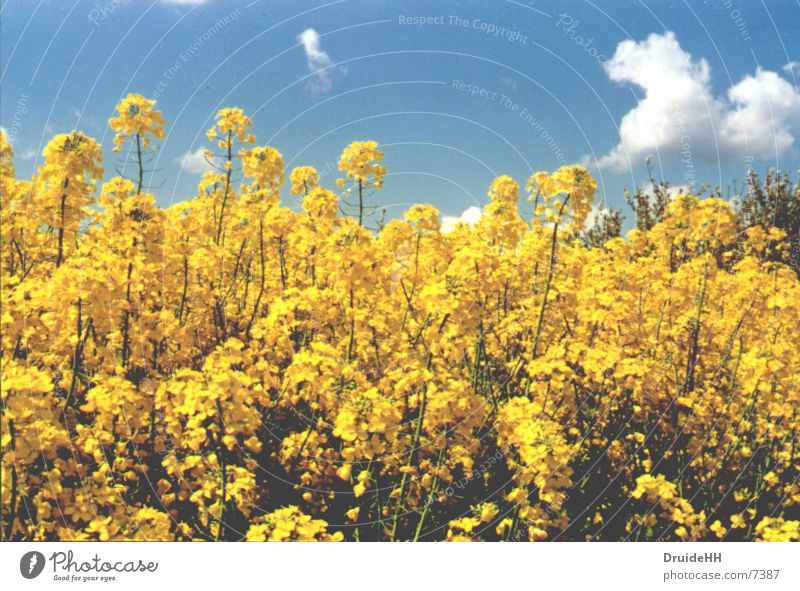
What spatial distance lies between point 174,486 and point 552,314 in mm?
4756

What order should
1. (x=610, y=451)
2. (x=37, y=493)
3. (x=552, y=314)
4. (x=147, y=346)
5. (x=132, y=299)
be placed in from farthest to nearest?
1. (x=552, y=314)
2. (x=610, y=451)
3. (x=147, y=346)
4. (x=132, y=299)
5. (x=37, y=493)

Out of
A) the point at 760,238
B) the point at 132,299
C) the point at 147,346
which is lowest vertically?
the point at 147,346

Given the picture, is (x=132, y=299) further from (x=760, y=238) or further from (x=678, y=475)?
(x=760, y=238)

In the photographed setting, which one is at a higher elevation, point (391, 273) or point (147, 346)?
point (391, 273)

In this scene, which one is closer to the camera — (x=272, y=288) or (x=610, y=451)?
(x=610, y=451)

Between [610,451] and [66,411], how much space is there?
5.72 m

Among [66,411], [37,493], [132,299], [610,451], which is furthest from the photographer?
[610,451]

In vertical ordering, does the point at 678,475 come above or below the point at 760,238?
below

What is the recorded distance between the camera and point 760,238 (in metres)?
10.3

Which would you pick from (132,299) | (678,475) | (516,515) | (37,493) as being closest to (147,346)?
(132,299)

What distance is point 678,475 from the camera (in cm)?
657

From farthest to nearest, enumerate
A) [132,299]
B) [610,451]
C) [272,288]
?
1. [272,288]
2. [610,451]
3. [132,299]
